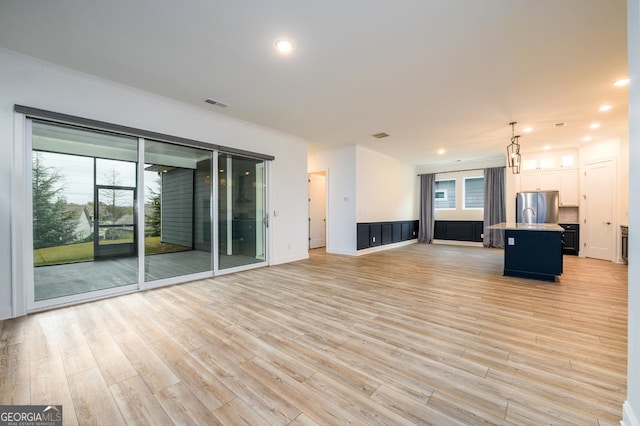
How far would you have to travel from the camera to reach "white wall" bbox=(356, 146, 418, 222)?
23.2ft

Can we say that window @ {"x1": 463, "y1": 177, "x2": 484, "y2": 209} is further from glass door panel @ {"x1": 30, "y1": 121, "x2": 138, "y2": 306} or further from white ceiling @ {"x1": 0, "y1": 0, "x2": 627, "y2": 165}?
glass door panel @ {"x1": 30, "y1": 121, "x2": 138, "y2": 306}

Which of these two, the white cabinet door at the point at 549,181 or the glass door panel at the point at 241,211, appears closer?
the glass door panel at the point at 241,211

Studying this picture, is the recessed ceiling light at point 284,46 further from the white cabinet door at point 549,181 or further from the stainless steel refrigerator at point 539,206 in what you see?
the white cabinet door at point 549,181

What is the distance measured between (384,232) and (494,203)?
3642 millimetres

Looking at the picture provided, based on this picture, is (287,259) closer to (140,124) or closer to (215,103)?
(215,103)

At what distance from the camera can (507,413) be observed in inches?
58.1

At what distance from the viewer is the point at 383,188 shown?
8.04 m

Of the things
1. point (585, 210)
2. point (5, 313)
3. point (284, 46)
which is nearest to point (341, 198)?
point (284, 46)

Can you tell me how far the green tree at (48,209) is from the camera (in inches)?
119

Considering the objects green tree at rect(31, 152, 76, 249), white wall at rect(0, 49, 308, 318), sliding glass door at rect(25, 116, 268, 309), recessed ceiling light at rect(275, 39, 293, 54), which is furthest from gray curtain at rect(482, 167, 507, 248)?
green tree at rect(31, 152, 76, 249)

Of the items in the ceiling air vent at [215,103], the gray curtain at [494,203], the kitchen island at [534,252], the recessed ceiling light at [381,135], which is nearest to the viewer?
the ceiling air vent at [215,103]

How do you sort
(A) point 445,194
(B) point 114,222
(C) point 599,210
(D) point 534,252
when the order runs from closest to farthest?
(B) point 114,222 → (D) point 534,252 → (C) point 599,210 → (A) point 445,194

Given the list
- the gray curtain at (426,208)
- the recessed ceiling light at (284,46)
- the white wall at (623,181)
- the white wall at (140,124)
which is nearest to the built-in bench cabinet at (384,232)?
the gray curtain at (426,208)

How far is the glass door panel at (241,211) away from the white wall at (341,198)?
2.37m
